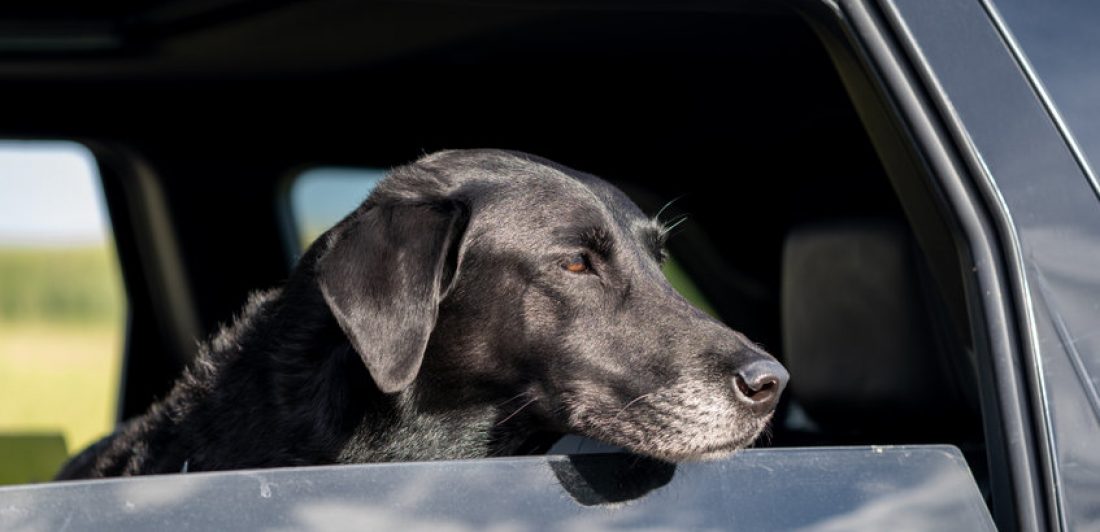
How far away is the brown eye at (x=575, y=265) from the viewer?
2439 millimetres

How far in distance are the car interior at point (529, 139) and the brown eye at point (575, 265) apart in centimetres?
70

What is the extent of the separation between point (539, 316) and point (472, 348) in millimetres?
146

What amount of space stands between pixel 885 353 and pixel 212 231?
7.68 feet

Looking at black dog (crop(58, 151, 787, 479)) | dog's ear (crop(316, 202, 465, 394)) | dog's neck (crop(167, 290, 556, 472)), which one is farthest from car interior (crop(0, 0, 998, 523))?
dog's neck (crop(167, 290, 556, 472))

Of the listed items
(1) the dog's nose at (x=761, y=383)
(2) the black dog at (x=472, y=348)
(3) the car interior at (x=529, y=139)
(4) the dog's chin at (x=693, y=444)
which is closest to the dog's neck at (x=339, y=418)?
(2) the black dog at (x=472, y=348)

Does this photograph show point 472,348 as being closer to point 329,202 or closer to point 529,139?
point 529,139

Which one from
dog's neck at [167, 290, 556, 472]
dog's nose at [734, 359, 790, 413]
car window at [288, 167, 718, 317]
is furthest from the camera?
car window at [288, 167, 718, 317]

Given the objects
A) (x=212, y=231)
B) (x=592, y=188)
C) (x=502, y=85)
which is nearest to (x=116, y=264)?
(x=212, y=231)

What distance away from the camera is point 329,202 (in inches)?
167

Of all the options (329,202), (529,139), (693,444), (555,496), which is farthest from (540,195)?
(329,202)

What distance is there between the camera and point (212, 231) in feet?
14.2

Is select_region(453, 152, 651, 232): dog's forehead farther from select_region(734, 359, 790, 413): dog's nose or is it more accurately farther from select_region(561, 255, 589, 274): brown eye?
select_region(734, 359, 790, 413): dog's nose

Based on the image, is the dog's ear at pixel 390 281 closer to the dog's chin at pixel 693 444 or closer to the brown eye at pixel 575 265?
the brown eye at pixel 575 265

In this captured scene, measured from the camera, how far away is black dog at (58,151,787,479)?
2229 millimetres
